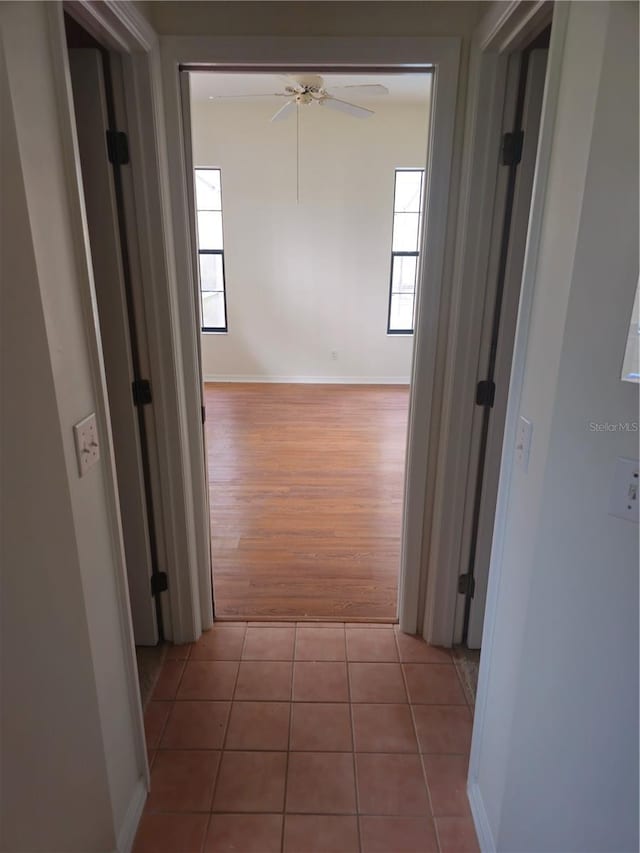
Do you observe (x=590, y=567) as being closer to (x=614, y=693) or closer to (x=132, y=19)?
(x=614, y=693)

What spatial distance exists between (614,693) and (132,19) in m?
1.94

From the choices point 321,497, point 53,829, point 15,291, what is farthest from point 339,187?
point 53,829

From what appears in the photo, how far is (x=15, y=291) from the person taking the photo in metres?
0.88

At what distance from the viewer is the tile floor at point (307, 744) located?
4.50 feet

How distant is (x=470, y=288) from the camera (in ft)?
5.44

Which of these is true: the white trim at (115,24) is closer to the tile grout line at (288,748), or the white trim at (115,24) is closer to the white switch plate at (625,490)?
the white switch plate at (625,490)

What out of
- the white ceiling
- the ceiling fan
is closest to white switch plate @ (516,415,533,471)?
the ceiling fan

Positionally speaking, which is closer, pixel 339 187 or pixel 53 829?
pixel 53 829

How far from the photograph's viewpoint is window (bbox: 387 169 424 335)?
579 centimetres

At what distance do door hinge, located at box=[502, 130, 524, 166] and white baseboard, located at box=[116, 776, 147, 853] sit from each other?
2156 mm

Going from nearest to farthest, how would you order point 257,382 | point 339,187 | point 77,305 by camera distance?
point 77,305, point 339,187, point 257,382

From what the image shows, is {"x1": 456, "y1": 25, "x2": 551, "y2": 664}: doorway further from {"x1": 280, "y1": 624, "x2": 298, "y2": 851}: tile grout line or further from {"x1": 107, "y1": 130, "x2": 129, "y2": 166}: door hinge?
{"x1": 107, "y1": 130, "x2": 129, "y2": 166}: door hinge

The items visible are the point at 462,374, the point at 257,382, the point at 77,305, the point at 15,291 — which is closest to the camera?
the point at 15,291

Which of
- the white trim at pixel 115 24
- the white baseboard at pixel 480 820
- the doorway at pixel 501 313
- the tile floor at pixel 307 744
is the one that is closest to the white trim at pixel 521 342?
the white baseboard at pixel 480 820
